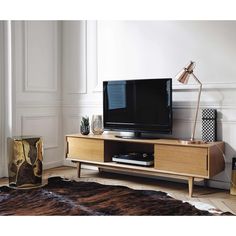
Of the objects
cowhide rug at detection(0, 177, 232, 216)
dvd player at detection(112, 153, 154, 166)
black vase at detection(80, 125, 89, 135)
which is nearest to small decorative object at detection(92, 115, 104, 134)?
black vase at detection(80, 125, 89, 135)

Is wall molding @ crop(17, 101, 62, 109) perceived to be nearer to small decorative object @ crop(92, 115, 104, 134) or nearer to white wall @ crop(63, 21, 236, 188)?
white wall @ crop(63, 21, 236, 188)

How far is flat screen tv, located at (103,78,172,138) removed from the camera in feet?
10.1

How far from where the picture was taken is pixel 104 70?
3.76 metres

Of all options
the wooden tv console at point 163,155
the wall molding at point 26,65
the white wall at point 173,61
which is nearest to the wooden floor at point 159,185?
the wooden tv console at point 163,155

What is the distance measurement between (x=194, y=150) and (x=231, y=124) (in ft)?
1.67

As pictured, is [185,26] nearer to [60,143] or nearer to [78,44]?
[78,44]

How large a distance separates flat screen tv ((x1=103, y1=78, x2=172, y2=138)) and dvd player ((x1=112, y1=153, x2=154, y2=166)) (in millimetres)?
223

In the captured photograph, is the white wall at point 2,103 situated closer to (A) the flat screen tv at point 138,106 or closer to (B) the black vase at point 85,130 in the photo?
(B) the black vase at point 85,130

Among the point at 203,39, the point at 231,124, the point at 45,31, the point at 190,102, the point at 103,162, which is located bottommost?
the point at 103,162

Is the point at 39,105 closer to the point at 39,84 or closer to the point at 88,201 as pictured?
the point at 39,84

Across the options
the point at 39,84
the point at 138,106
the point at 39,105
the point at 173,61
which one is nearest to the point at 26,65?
the point at 39,84

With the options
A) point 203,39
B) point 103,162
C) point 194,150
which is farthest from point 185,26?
point 103,162

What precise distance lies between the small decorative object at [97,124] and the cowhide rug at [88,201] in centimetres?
65
